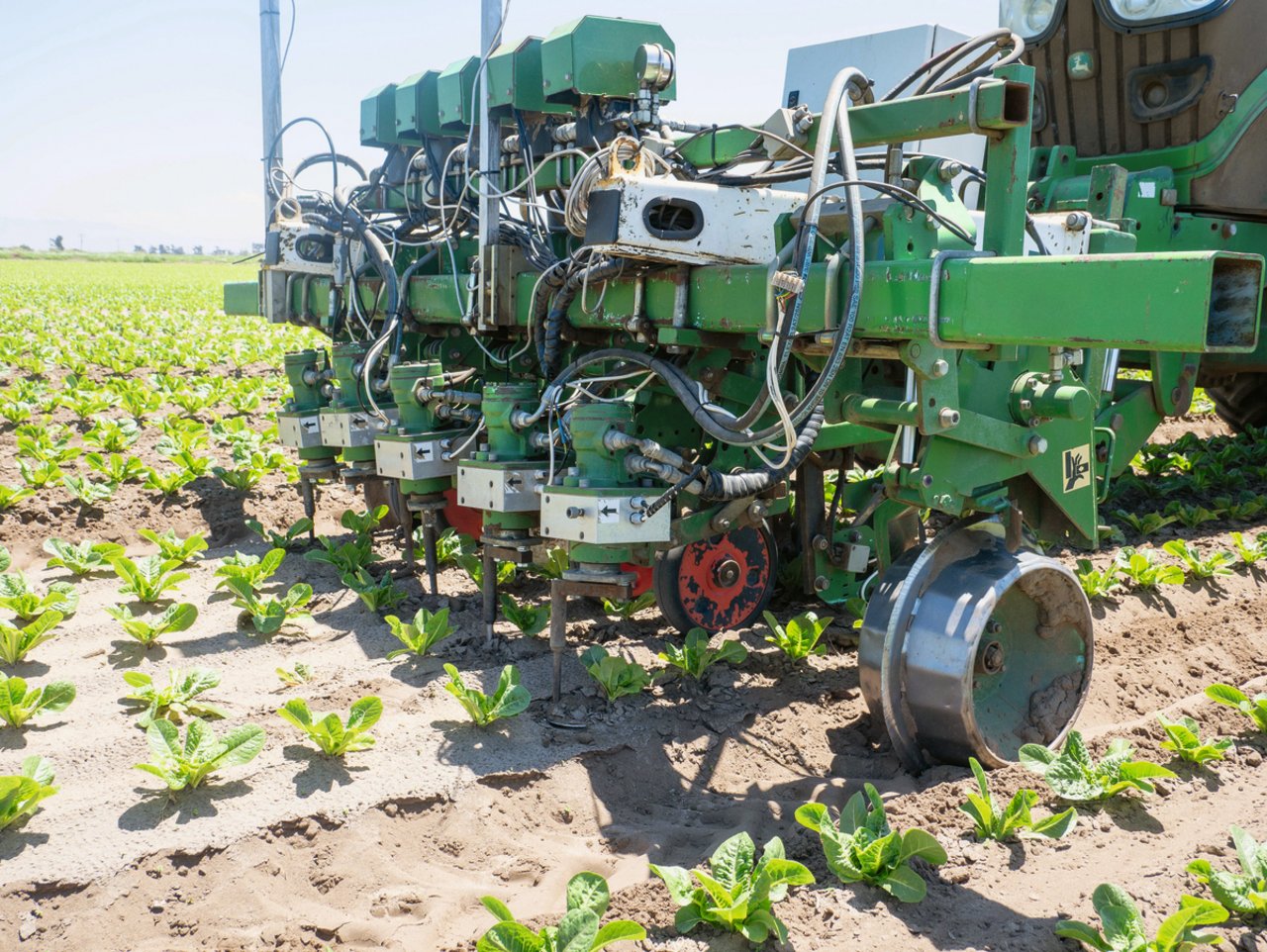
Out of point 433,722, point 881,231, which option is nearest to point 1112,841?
point 881,231

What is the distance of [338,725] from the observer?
3068 mm

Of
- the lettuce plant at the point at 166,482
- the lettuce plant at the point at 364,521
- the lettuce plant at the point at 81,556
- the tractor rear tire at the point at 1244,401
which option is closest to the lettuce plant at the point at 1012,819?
the lettuce plant at the point at 364,521

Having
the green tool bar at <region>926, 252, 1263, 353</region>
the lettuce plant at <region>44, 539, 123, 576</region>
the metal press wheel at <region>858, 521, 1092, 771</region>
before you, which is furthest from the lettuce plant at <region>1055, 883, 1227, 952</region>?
the lettuce plant at <region>44, 539, 123, 576</region>

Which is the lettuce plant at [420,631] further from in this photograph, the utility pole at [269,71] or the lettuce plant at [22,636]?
the utility pole at [269,71]

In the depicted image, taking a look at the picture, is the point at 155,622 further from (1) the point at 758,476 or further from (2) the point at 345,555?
(1) the point at 758,476

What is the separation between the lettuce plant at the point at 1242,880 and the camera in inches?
94.5

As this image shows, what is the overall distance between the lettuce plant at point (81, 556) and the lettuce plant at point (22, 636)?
0.85 meters

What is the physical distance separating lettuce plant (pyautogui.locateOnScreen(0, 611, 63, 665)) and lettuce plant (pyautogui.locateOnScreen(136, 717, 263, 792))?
98 centimetres

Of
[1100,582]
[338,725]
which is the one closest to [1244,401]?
[1100,582]

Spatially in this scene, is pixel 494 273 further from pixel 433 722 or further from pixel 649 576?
pixel 433 722

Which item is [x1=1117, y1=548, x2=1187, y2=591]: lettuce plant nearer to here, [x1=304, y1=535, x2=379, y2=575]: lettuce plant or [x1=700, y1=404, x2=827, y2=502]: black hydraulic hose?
[x1=700, y1=404, x2=827, y2=502]: black hydraulic hose

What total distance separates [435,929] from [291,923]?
12.0 inches

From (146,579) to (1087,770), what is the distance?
3.29 meters

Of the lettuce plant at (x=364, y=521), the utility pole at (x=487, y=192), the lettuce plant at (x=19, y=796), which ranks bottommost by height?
the lettuce plant at (x=19, y=796)
